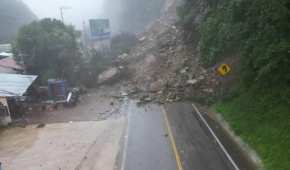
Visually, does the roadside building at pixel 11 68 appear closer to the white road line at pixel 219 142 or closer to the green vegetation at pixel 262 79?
the white road line at pixel 219 142

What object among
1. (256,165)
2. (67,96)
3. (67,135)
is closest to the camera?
(256,165)

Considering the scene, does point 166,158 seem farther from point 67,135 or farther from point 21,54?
point 21,54

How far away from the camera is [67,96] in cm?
2897

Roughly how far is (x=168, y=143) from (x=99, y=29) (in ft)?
90.8

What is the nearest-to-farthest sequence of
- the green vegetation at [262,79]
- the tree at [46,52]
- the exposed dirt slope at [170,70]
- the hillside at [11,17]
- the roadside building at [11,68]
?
the green vegetation at [262,79] < the exposed dirt slope at [170,70] < the tree at [46,52] < the roadside building at [11,68] < the hillside at [11,17]

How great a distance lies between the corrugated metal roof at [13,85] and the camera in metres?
25.2

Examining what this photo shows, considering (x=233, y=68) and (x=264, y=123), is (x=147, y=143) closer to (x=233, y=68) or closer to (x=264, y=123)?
(x=264, y=123)

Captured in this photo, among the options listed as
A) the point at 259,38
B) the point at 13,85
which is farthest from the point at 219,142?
the point at 13,85

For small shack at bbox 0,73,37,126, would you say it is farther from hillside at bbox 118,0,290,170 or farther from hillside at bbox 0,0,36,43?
hillside at bbox 0,0,36,43

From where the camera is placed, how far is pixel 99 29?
4191cm

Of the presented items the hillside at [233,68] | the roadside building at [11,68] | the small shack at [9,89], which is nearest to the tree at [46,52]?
the roadside building at [11,68]

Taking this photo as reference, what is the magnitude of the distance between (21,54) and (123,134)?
61.1 ft

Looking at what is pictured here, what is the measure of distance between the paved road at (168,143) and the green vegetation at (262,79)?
2.07 meters

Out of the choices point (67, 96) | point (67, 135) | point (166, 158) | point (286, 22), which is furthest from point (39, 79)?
point (286, 22)
